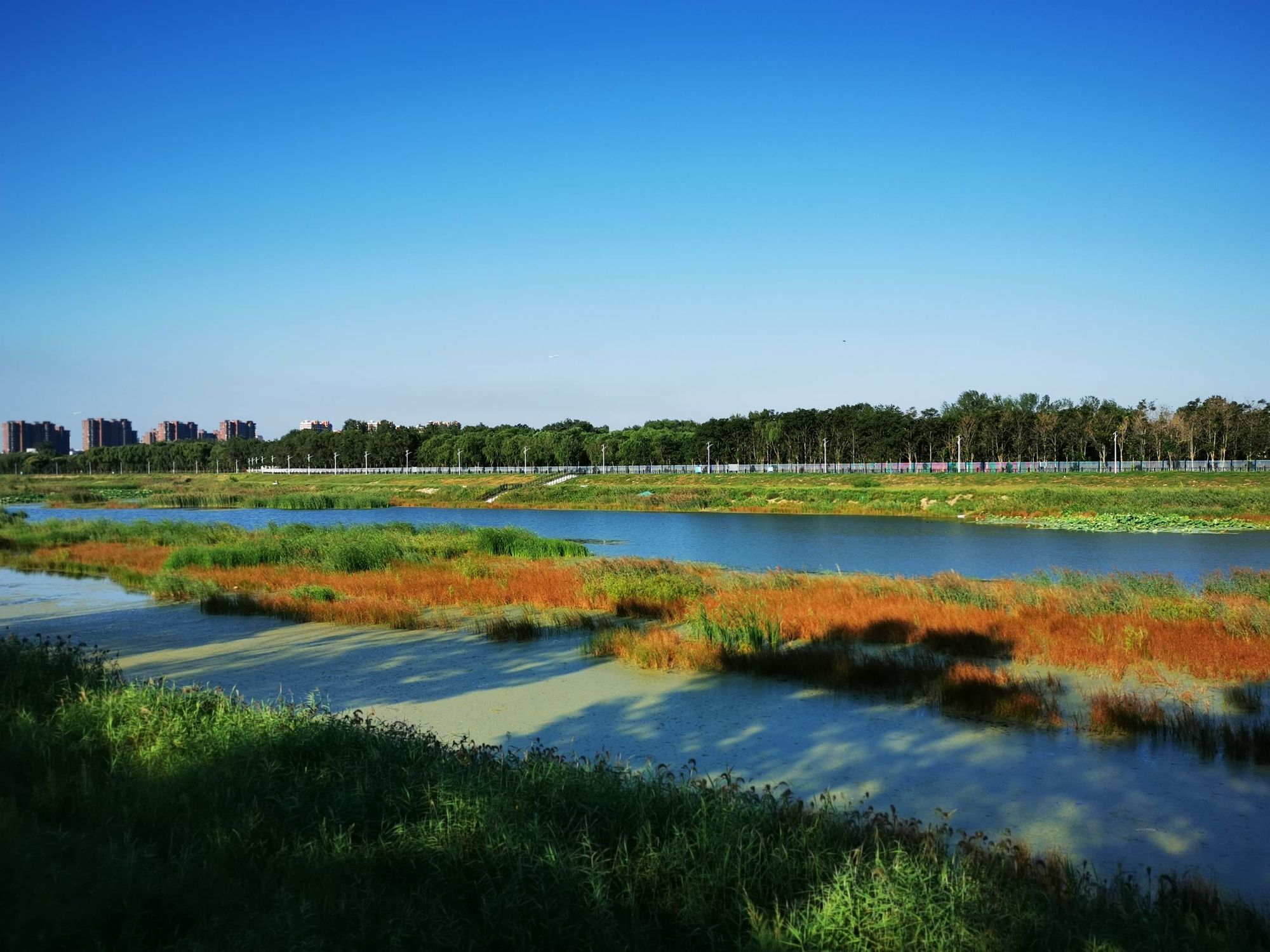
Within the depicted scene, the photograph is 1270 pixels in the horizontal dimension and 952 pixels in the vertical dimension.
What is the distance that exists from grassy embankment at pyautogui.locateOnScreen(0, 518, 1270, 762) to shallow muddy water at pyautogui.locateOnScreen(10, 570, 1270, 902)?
0.66 metres

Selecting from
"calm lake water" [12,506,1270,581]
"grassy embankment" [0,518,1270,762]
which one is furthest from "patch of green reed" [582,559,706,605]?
"calm lake water" [12,506,1270,581]

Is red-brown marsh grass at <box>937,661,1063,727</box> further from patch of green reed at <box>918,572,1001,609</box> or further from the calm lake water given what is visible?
the calm lake water

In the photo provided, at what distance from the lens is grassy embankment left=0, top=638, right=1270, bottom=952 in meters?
4.57

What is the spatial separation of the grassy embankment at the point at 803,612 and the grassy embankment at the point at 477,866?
208 inches

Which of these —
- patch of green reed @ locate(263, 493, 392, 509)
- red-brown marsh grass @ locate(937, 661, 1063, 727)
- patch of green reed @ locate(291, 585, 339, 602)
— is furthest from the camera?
patch of green reed @ locate(263, 493, 392, 509)

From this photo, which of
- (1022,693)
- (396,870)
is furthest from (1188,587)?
(396,870)

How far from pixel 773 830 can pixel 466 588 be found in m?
15.3

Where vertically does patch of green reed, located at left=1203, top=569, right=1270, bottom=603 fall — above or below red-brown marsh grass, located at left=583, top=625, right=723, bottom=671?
above

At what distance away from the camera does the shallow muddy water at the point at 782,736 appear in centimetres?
730

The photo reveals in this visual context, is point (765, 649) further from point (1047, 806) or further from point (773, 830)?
point (773, 830)

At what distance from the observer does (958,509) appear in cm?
5775

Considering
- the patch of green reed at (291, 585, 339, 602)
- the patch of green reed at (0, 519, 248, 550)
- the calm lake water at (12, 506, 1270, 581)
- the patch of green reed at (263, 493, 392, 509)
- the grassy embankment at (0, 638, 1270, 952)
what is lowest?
the calm lake water at (12, 506, 1270, 581)

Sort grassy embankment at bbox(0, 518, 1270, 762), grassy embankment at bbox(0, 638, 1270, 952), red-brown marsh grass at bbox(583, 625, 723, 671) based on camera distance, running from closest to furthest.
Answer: grassy embankment at bbox(0, 638, 1270, 952), grassy embankment at bbox(0, 518, 1270, 762), red-brown marsh grass at bbox(583, 625, 723, 671)

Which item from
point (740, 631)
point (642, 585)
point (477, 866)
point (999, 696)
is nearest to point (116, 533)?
point (642, 585)
